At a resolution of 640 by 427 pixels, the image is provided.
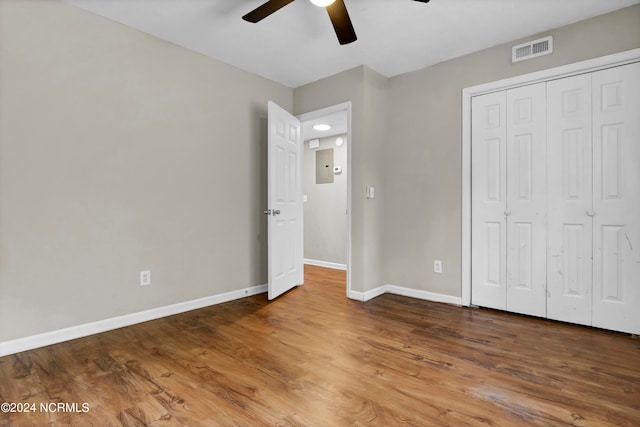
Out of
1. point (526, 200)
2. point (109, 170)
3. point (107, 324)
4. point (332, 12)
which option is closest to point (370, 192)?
point (526, 200)

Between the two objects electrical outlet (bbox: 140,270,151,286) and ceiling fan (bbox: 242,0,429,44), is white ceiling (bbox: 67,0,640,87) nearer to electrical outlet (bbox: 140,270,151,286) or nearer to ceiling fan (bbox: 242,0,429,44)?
ceiling fan (bbox: 242,0,429,44)

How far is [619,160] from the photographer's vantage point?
2.56 meters

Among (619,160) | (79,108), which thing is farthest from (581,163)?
(79,108)

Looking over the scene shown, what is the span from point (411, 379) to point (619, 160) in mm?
2302

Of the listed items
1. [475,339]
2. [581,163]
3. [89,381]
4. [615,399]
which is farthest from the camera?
[581,163]

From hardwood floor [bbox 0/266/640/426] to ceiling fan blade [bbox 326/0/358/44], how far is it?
2.16 meters

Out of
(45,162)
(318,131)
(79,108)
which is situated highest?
(318,131)

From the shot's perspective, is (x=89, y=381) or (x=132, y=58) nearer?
(x=89, y=381)

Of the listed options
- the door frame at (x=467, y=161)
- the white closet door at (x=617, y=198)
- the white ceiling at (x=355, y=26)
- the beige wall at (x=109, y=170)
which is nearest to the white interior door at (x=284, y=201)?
the beige wall at (x=109, y=170)

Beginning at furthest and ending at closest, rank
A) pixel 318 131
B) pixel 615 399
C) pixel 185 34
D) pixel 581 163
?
pixel 318 131 < pixel 185 34 < pixel 581 163 < pixel 615 399

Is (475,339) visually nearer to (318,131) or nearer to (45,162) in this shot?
(45,162)

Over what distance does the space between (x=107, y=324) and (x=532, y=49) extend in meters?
4.12

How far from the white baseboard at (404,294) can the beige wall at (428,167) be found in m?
0.05

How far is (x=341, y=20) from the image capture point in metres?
2.22
